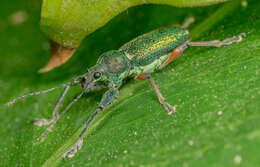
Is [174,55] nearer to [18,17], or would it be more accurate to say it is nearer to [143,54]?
[143,54]

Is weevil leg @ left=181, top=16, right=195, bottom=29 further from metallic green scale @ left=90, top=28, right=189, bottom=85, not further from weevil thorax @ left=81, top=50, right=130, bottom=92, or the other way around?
weevil thorax @ left=81, top=50, right=130, bottom=92

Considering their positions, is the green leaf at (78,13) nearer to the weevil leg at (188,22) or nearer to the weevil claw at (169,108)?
the weevil claw at (169,108)

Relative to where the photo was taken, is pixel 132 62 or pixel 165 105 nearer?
pixel 165 105

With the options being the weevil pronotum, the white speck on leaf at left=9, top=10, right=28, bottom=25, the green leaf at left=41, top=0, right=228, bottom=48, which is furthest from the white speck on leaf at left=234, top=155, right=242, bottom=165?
the white speck on leaf at left=9, top=10, right=28, bottom=25

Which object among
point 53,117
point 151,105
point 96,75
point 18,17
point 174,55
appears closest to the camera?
point 151,105

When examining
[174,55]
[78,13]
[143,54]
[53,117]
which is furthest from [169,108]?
[53,117]

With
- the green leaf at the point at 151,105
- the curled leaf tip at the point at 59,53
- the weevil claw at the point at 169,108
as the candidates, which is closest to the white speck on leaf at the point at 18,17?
the green leaf at the point at 151,105
